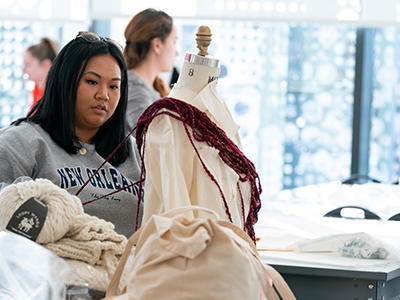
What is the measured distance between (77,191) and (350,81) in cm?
379

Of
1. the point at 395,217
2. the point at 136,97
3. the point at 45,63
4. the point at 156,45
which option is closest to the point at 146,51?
the point at 156,45

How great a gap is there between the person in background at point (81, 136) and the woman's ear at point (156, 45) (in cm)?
111

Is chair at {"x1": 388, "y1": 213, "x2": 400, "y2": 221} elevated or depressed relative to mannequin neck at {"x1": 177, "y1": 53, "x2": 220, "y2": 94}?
depressed

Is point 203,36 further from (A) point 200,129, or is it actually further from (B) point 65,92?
(B) point 65,92

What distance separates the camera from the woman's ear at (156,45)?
285cm

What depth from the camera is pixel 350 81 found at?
15.8 ft

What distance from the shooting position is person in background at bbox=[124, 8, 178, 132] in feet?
9.08

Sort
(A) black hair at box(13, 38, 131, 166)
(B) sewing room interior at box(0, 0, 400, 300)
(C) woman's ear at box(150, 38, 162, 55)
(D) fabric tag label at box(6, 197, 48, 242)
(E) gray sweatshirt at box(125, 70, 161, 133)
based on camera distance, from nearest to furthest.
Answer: (B) sewing room interior at box(0, 0, 400, 300) → (D) fabric tag label at box(6, 197, 48, 242) → (A) black hair at box(13, 38, 131, 166) → (E) gray sweatshirt at box(125, 70, 161, 133) → (C) woman's ear at box(150, 38, 162, 55)

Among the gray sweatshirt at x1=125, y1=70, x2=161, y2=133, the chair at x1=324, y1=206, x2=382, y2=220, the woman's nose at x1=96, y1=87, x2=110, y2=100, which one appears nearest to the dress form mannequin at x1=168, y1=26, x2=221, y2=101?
the woman's nose at x1=96, y1=87, x2=110, y2=100

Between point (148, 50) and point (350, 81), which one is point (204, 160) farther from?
point (350, 81)

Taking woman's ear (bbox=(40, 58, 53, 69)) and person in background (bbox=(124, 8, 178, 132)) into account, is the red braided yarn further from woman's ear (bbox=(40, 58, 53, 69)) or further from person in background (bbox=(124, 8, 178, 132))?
woman's ear (bbox=(40, 58, 53, 69))

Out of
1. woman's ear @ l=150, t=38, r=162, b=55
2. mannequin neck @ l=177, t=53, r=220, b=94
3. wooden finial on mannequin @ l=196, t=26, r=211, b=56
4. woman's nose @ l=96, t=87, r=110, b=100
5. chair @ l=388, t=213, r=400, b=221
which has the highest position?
woman's ear @ l=150, t=38, r=162, b=55

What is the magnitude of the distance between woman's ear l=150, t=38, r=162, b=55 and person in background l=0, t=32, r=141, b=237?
1.11m

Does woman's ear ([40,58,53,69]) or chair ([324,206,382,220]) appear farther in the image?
woman's ear ([40,58,53,69])
